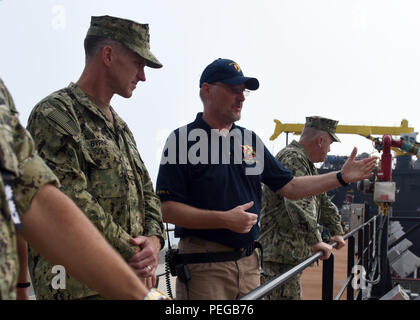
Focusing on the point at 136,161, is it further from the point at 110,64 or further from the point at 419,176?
the point at 419,176

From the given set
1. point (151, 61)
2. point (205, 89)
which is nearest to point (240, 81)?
point (205, 89)

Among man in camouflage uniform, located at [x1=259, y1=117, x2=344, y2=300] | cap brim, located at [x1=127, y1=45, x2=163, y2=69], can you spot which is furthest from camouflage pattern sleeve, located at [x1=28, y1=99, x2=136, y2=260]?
man in camouflage uniform, located at [x1=259, y1=117, x2=344, y2=300]

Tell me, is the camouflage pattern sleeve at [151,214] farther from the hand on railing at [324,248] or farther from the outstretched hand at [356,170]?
the outstretched hand at [356,170]

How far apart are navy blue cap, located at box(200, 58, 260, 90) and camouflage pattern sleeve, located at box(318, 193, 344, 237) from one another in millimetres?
1671

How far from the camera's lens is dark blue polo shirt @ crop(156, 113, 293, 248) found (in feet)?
6.96

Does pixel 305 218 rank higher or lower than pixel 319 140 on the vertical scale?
lower

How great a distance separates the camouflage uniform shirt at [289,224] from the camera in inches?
114

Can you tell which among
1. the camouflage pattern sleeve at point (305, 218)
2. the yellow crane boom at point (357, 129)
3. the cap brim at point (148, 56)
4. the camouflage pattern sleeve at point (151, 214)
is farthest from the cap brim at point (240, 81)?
the yellow crane boom at point (357, 129)

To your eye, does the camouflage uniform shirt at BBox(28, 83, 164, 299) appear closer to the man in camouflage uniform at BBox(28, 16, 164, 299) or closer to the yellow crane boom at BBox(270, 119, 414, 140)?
the man in camouflage uniform at BBox(28, 16, 164, 299)

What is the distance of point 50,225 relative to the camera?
673 mm

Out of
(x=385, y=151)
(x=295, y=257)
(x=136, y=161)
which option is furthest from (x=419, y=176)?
(x=136, y=161)

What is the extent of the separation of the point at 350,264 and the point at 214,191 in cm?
225

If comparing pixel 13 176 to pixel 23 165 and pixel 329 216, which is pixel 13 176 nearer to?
pixel 23 165

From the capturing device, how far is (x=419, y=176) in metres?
18.4
